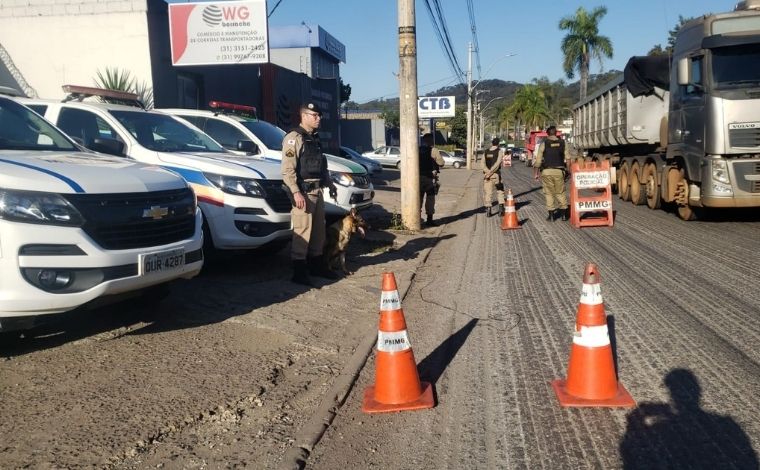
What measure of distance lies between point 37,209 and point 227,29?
1587 centimetres

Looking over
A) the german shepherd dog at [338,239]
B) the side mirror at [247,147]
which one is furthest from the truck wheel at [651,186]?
the side mirror at [247,147]

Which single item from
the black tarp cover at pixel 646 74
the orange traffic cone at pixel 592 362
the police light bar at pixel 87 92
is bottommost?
the orange traffic cone at pixel 592 362

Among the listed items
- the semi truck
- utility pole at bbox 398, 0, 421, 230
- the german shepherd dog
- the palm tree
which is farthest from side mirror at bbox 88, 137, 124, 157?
the palm tree

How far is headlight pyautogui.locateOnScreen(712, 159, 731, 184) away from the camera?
420 inches

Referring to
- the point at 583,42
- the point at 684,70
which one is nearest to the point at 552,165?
the point at 684,70

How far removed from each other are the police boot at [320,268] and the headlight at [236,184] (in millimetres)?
1031

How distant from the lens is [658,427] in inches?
144

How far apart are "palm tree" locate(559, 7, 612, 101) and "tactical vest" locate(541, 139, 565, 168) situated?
151 feet

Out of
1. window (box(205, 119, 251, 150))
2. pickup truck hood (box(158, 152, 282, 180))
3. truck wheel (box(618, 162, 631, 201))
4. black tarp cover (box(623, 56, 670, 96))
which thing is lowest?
truck wheel (box(618, 162, 631, 201))

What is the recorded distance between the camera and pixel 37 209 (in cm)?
434

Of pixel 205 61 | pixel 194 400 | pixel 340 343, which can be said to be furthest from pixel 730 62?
pixel 205 61

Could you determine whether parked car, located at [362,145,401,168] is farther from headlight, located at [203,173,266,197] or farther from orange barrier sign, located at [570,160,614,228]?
headlight, located at [203,173,266,197]

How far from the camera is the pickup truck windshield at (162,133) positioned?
7.65m

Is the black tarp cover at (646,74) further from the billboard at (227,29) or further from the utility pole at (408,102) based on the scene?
the billboard at (227,29)
